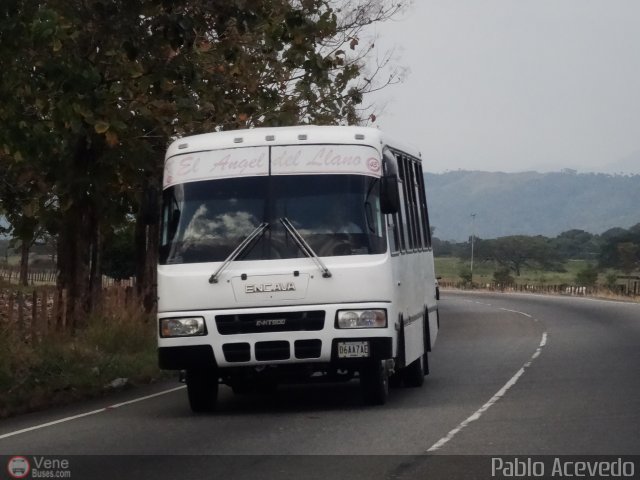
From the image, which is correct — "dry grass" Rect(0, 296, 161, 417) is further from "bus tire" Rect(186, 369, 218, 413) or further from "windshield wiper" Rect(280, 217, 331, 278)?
"windshield wiper" Rect(280, 217, 331, 278)

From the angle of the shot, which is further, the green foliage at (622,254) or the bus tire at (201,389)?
the green foliage at (622,254)

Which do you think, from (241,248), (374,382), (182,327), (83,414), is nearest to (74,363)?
(83,414)

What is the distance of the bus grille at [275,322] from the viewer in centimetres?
1507

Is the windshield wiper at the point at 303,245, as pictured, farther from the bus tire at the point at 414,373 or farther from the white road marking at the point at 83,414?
the bus tire at the point at 414,373

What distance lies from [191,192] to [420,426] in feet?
12.6

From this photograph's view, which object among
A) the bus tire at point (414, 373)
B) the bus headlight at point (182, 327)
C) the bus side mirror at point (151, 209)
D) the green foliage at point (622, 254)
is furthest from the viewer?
the green foliage at point (622, 254)

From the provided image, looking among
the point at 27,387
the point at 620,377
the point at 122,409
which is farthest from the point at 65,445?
the point at 620,377

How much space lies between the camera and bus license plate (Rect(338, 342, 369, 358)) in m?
15.1

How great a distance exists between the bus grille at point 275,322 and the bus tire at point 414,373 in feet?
11.7

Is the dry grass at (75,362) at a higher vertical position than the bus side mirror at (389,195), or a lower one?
lower

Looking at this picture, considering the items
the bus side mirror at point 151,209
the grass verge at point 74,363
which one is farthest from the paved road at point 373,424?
the bus side mirror at point 151,209

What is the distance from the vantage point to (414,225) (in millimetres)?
19109
